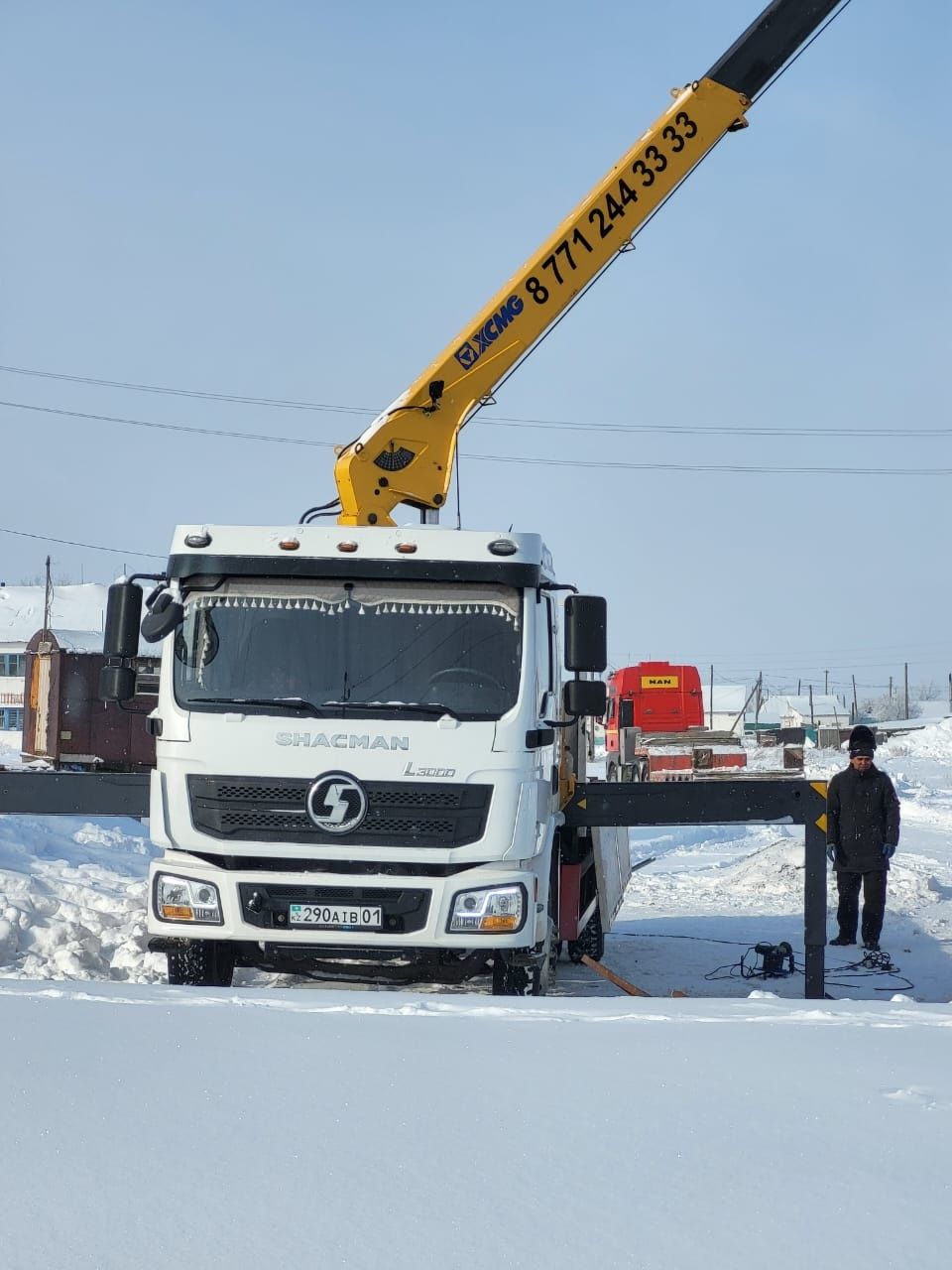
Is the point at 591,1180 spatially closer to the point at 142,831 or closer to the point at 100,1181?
the point at 100,1181

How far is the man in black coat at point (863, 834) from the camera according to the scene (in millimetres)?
10844

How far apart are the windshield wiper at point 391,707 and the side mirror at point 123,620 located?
1.19 metres

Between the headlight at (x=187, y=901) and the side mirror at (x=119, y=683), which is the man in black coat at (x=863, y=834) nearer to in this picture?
the headlight at (x=187, y=901)

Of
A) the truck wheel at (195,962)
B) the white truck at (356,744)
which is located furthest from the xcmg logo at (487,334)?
the truck wheel at (195,962)

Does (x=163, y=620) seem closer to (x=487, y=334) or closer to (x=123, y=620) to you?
Answer: (x=123, y=620)

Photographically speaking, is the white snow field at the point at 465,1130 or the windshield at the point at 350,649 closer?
the white snow field at the point at 465,1130

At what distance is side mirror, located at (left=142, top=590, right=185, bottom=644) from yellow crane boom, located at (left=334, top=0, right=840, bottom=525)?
2.75 m

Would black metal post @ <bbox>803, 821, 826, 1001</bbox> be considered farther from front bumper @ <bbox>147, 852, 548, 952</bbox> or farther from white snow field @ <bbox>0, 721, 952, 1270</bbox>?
white snow field @ <bbox>0, 721, 952, 1270</bbox>

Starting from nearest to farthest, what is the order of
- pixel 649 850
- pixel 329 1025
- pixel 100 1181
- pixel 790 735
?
pixel 100 1181
pixel 329 1025
pixel 790 735
pixel 649 850

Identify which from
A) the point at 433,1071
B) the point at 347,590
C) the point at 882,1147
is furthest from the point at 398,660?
the point at 882,1147

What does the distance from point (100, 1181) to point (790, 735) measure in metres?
18.5

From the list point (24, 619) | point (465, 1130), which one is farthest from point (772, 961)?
point (24, 619)

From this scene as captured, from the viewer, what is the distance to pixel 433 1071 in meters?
3.24

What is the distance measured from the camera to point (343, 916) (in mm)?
6828
